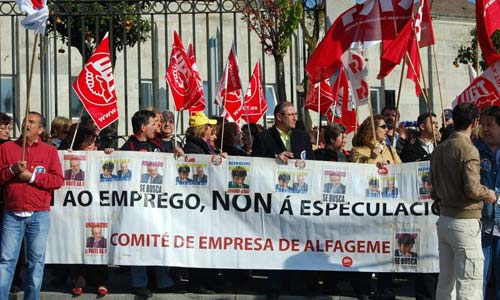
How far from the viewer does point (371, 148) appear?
10281 millimetres

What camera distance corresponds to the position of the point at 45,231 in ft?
30.3

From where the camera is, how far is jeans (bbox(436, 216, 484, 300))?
26.3 ft

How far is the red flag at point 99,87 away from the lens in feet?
35.1

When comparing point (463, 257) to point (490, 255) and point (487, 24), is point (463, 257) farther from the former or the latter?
point (487, 24)

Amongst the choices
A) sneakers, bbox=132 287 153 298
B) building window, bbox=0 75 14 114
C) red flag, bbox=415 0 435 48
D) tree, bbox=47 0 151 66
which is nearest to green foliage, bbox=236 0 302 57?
tree, bbox=47 0 151 66

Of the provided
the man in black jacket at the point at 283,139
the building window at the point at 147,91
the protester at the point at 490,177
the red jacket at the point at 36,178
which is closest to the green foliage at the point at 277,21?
the man in black jacket at the point at 283,139

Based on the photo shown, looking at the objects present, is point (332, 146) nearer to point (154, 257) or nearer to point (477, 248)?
point (154, 257)

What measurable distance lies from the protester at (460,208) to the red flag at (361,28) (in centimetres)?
251

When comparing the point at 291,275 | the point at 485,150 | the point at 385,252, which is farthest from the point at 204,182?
the point at 485,150

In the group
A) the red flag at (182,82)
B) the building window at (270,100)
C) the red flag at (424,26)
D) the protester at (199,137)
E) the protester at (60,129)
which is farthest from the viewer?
the building window at (270,100)

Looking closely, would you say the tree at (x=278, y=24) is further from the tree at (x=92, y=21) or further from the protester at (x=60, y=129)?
the protester at (x=60, y=129)

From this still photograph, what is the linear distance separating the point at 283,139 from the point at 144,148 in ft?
4.70

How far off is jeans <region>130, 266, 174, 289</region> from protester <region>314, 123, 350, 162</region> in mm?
1987

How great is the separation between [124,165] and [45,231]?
1219mm
